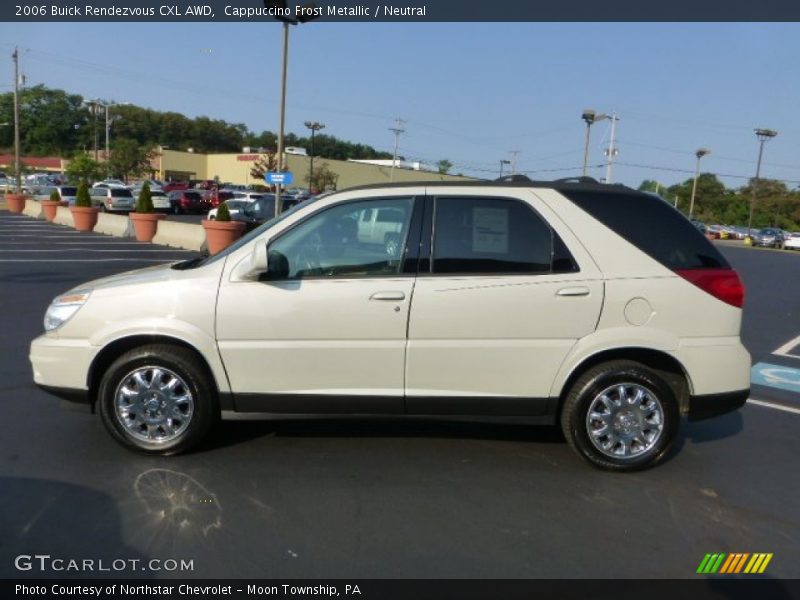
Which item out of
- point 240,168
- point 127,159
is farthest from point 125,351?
point 240,168

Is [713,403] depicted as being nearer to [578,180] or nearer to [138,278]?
→ [578,180]

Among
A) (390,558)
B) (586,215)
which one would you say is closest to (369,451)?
(390,558)

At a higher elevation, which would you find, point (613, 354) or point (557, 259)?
point (557, 259)

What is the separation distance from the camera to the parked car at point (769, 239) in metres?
47.8

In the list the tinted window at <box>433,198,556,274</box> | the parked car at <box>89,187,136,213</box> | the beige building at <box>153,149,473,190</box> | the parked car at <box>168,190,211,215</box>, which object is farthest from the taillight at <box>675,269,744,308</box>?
the beige building at <box>153,149,473,190</box>

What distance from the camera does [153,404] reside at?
4.29m

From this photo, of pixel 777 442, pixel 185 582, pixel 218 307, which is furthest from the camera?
pixel 777 442

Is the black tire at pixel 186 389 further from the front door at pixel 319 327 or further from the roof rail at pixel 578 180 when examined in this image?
the roof rail at pixel 578 180

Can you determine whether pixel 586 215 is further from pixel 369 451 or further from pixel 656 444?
pixel 369 451

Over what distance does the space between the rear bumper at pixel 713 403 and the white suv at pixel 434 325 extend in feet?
0.04

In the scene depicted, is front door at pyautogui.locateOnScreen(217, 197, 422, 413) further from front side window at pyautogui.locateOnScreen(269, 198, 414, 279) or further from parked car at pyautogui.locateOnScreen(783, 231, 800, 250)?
parked car at pyautogui.locateOnScreen(783, 231, 800, 250)

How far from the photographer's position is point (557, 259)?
166 inches

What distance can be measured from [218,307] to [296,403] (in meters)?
0.78

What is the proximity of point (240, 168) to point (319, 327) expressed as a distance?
92681 millimetres
